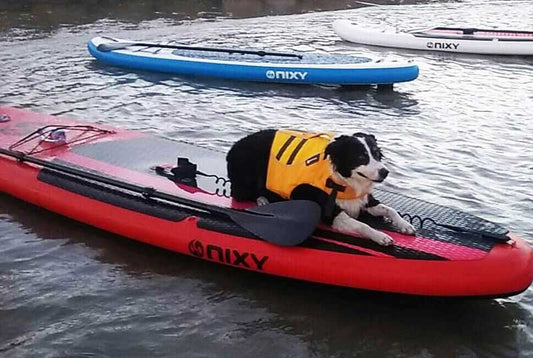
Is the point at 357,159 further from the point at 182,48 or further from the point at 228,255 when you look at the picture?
the point at 182,48

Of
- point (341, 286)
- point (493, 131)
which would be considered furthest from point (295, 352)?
point (493, 131)

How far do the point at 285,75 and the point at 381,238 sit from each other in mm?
6846

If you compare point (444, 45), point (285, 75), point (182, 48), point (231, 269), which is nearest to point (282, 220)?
point (231, 269)

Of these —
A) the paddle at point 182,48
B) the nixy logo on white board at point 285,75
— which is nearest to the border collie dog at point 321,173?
the nixy logo on white board at point 285,75

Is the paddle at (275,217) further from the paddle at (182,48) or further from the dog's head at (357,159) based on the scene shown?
the paddle at (182,48)

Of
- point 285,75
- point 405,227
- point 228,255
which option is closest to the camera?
point 405,227

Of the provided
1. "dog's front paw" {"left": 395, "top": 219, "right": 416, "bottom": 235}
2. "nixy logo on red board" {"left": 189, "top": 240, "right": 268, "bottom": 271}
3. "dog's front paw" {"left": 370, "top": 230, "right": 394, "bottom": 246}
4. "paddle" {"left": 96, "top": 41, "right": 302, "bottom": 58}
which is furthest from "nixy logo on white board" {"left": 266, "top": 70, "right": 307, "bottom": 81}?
"dog's front paw" {"left": 370, "top": 230, "right": 394, "bottom": 246}

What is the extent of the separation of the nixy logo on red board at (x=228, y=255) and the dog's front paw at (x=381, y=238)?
→ 796 mm

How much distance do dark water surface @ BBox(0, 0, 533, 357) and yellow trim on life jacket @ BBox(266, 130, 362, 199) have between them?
0.76 m

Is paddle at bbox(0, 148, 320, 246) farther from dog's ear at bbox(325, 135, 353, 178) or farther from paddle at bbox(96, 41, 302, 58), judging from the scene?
paddle at bbox(96, 41, 302, 58)

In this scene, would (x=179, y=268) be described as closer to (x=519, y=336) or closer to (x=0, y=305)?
(x=0, y=305)

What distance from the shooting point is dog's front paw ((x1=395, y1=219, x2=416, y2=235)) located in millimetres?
4879

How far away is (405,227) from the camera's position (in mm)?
4906

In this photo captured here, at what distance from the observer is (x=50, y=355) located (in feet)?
14.6
